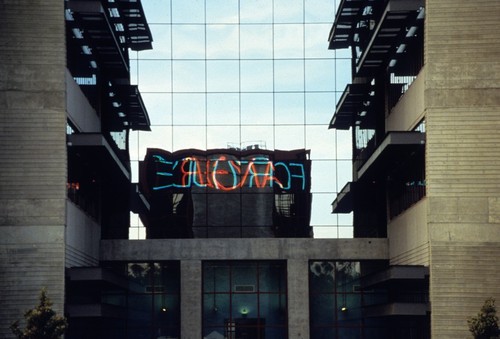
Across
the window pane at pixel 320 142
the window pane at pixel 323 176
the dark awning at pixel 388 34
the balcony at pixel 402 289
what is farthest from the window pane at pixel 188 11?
the balcony at pixel 402 289

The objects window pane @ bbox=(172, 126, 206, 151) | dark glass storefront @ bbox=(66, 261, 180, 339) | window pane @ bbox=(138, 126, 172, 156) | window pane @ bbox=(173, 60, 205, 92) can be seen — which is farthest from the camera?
window pane @ bbox=(173, 60, 205, 92)

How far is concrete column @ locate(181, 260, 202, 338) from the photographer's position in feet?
226

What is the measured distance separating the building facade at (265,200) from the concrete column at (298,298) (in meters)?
0.12

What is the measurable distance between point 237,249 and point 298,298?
4.64m

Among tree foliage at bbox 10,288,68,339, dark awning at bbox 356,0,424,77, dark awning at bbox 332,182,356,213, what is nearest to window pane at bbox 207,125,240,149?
dark awning at bbox 332,182,356,213

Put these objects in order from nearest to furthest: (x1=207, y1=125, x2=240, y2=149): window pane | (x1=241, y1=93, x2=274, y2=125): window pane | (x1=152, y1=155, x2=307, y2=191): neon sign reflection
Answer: (x1=152, y1=155, x2=307, y2=191): neon sign reflection
(x1=207, y1=125, x2=240, y2=149): window pane
(x1=241, y1=93, x2=274, y2=125): window pane

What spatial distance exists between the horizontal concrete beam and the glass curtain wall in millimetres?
7528

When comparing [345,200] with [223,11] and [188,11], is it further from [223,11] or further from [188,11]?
[188,11]

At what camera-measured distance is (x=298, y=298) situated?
229 feet

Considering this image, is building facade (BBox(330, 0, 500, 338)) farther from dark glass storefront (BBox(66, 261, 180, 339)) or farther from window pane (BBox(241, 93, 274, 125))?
window pane (BBox(241, 93, 274, 125))

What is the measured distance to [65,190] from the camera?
55.0 meters

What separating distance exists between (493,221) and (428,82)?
7.28 meters

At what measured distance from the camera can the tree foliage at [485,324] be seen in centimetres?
5075

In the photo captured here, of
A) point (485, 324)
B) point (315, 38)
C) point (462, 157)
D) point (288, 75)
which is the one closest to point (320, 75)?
point (288, 75)
